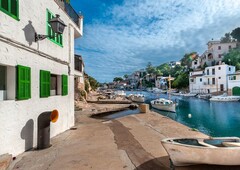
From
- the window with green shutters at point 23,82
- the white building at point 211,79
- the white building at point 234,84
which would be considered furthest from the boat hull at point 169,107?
the white building at point 211,79

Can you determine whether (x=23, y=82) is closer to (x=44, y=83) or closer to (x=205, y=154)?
(x=44, y=83)

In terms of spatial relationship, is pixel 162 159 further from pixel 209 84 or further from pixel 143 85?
pixel 143 85

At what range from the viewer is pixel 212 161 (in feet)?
13.7

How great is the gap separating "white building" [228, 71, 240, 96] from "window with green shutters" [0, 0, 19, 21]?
196 feet

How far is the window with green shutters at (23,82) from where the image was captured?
5366 mm

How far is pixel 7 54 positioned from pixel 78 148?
397 centimetres

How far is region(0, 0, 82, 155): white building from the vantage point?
196 inches

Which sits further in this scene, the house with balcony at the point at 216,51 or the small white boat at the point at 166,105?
the house with balcony at the point at 216,51

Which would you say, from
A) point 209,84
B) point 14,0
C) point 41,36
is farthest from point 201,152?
point 209,84

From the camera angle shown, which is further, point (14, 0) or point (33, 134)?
point (33, 134)

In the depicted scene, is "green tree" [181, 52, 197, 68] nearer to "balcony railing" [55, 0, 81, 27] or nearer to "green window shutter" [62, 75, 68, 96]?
"balcony railing" [55, 0, 81, 27]

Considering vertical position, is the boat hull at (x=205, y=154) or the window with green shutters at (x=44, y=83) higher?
the window with green shutters at (x=44, y=83)

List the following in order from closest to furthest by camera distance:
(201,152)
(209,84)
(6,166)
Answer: (201,152), (6,166), (209,84)

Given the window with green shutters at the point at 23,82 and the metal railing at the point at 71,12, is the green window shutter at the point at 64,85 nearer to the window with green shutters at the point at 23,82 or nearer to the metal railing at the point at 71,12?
the window with green shutters at the point at 23,82
